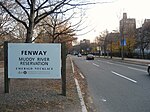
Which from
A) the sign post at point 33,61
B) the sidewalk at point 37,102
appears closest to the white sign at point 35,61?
the sign post at point 33,61

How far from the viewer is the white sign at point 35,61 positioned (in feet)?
29.0

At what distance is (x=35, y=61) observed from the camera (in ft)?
28.9

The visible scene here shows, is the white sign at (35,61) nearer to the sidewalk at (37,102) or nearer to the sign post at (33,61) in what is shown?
the sign post at (33,61)

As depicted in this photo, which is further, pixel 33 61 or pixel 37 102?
pixel 33 61

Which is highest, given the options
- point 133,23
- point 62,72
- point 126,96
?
point 133,23

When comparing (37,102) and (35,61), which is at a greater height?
(35,61)

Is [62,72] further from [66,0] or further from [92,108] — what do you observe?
[66,0]

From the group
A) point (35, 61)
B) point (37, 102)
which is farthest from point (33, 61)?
point (37, 102)

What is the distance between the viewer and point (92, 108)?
764cm

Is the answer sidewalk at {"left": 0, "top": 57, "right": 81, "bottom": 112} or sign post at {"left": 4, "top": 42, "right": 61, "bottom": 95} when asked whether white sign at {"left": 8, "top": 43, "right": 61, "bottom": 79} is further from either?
sidewalk at {"left": 0, "top": 57, "right": 81, "bottom": 112}

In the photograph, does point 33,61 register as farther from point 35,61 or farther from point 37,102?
point 37,102

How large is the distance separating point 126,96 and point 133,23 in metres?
69.7

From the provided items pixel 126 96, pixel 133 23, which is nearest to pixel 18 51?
pixel 126 96

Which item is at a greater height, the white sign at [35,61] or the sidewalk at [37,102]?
the white sign at [35,61]
